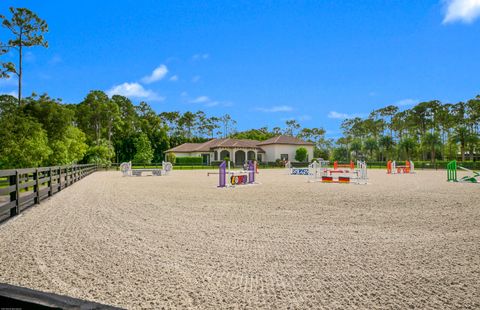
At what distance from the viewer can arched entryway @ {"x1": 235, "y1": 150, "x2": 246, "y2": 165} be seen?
5392cm

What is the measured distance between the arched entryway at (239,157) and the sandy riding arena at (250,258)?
46.0 m

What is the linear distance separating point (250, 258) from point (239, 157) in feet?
165

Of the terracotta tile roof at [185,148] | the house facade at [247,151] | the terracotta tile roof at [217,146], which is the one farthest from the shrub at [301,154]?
the terracotta tile roof at [185,148]

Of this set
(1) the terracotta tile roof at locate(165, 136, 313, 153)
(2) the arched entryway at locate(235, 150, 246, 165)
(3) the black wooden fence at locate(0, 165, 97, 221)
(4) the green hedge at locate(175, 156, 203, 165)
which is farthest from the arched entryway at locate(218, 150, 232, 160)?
(3) the black wooden fence at locate(0, 165, 97, 221)

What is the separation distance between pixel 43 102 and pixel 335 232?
2634 cm

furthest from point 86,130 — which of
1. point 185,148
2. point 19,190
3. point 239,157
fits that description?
point 19,190

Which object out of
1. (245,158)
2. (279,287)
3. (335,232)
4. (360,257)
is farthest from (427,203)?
(245,158)

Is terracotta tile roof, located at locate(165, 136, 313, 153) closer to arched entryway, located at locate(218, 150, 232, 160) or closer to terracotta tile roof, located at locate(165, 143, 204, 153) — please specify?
terracotta tile roof, located at locate(165, 143, 204, 153)

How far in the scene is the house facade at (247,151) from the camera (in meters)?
53.2

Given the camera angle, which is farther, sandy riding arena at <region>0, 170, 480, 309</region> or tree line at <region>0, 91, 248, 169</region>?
tree line at <region>0, 91, 248, 169</region>

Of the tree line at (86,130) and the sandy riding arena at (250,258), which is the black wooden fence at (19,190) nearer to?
the sandy riding arena at (250,258)

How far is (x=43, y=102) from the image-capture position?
2555cm

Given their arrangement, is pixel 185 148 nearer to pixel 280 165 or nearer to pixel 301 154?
pixel 280 165

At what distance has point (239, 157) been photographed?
179 ft
